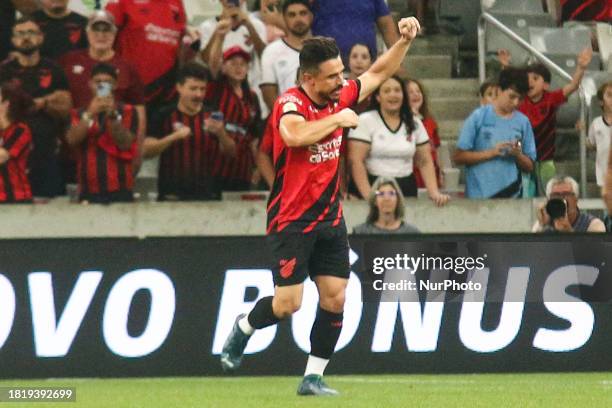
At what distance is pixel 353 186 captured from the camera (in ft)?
44.2

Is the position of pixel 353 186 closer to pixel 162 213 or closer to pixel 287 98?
pixel 162 213

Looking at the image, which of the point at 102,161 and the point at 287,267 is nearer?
the point at 287,267

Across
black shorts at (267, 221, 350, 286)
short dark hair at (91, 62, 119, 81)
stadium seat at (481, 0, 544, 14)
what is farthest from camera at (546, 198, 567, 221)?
stadium seat at (481, 0, 544, 14)

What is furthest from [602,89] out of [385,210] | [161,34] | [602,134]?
[161,34]

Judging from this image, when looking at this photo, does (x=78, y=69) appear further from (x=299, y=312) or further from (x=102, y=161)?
(x=299, y=312)

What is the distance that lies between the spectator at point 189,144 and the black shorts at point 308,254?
12.1 feet

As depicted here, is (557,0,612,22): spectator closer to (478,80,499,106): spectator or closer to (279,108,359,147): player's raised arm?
(478,80,499,106): spectator

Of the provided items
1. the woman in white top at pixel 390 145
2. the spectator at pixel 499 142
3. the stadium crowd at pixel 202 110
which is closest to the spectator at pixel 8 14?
the stadium crowd at pixel 202 110

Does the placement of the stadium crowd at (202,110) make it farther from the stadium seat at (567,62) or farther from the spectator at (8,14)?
the stadium seat at (567,62)

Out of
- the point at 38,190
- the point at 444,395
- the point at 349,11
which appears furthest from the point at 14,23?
the point at 444,395

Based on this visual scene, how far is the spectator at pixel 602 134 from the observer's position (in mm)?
14551

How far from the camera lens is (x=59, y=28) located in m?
13.9

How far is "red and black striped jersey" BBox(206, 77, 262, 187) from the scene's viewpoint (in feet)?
45.5

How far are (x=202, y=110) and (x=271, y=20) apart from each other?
1760mm
